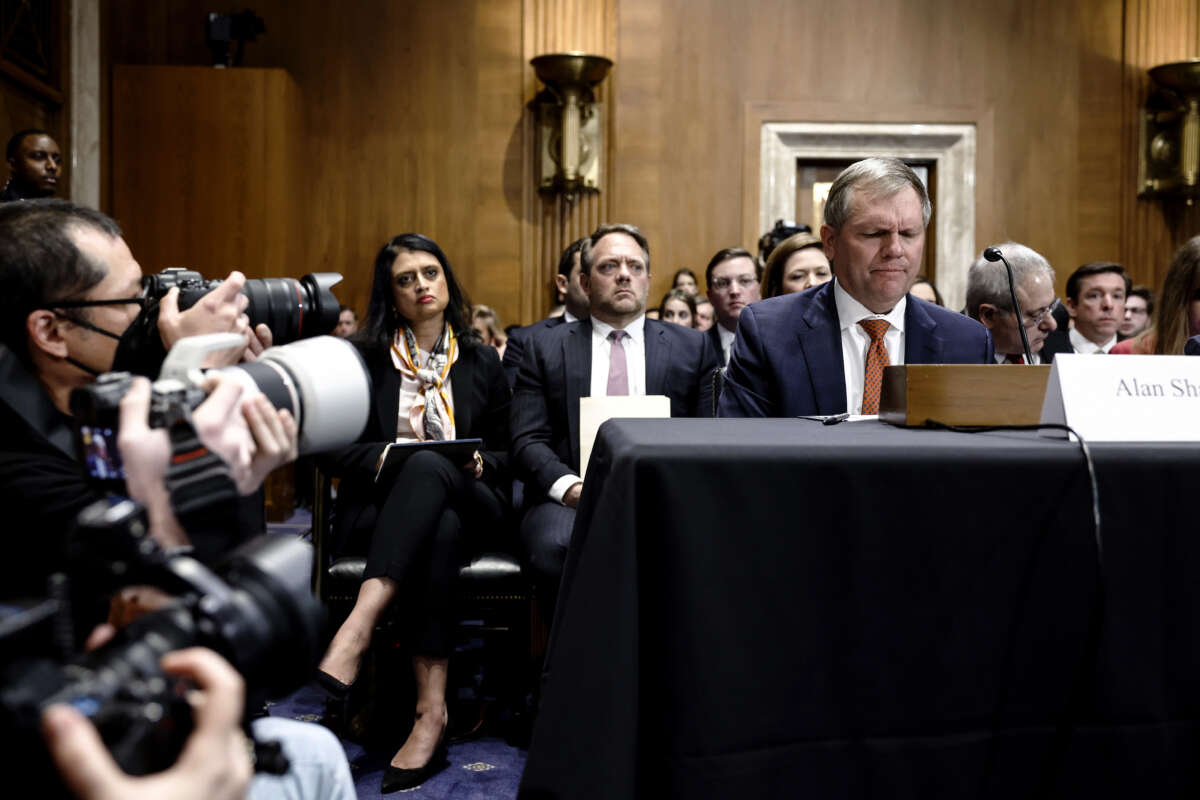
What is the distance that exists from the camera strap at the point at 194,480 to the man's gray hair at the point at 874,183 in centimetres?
167

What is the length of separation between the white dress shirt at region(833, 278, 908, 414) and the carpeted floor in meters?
1.13

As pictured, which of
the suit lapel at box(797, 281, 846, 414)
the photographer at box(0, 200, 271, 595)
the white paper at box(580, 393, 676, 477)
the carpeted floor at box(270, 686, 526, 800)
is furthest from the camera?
the white paper at box(580, 393, 676, 477)

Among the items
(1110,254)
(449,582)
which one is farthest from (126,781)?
(1110,254)

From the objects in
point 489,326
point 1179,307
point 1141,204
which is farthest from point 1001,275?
point 1141,204

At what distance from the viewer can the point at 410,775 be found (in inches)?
94.3

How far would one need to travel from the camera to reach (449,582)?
8.74 ft

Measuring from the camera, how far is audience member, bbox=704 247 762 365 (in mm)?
4176

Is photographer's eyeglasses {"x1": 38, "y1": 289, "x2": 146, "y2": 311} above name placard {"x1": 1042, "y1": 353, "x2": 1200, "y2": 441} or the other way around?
above

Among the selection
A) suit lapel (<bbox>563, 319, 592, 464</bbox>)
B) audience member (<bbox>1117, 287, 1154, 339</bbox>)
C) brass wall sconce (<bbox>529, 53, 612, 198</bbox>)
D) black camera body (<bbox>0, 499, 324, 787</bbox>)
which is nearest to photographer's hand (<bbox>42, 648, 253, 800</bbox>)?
black camera body (<bbox>0, 499, 324, 787</bbox>)

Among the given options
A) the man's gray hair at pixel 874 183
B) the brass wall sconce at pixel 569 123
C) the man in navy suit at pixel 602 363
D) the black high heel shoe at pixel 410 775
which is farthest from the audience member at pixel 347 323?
the man's gray hair at pixel 874 183

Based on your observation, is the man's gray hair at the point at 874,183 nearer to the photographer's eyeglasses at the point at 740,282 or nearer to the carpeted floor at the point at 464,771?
the carpeted floor at the point at 464,771

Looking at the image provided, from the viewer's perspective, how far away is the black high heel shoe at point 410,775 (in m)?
2.36

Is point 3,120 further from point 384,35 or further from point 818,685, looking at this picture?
point 818,685

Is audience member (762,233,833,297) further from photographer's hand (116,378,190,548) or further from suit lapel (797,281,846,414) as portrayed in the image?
photographer's hand (116,378,190,548)
